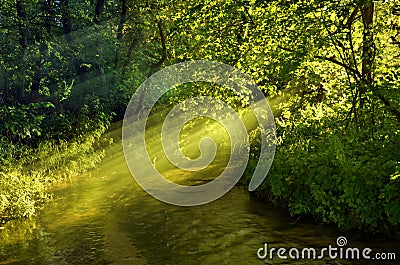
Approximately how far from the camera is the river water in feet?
34.0

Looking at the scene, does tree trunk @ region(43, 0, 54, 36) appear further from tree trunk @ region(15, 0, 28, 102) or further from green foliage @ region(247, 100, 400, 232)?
green foliage @ region(247, 100, 400, 232)

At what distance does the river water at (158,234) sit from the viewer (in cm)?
1038

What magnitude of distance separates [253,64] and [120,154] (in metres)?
14.0

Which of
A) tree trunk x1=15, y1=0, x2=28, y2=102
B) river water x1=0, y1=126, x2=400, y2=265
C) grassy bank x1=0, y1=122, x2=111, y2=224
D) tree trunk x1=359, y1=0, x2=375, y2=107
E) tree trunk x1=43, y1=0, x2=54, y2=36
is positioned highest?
tree trunk x1=43, y1=0, x2=54, y2=36

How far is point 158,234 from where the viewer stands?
12.1 m

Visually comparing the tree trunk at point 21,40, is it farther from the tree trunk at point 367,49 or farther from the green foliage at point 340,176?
the tree trunk at point 367,49

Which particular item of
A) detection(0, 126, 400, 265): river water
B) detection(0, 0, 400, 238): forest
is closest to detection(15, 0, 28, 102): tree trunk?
detection(0, 0, 400, 238): forest

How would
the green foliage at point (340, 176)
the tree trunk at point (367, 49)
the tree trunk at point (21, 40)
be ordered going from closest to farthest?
the green foliage at point (340, 176) < the tree trunk at point (367, 49) < the tree trunk at point (21, 40)

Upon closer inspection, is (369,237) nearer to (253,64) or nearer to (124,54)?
(253,64)

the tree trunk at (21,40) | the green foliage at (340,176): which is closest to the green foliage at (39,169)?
the tree trunk at (21,40)

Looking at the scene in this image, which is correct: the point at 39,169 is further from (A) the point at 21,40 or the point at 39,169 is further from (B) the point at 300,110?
(A) the point at 21,40

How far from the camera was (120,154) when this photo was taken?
86.1 ft

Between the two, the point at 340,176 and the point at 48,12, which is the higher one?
the point at 48,12

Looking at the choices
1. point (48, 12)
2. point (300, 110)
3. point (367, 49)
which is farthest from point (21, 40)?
point (367, 49)
